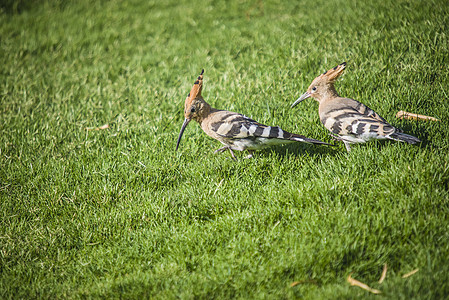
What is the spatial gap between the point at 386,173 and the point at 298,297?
1.59 m

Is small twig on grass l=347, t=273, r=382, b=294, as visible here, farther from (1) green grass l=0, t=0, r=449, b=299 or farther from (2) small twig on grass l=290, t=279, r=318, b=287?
(2) small twig on grass l=290, t=279, r=318, b=287

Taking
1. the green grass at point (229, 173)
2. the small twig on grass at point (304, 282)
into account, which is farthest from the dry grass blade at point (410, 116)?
the small twig on grass at point (304, 282)

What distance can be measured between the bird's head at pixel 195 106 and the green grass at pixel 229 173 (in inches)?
17.6

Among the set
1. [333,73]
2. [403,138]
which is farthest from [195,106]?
[403,138]

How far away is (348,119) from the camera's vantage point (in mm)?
4188

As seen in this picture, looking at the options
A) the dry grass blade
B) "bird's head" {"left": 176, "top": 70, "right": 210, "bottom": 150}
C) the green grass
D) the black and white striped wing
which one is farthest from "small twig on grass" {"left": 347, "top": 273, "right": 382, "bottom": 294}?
"bird's head" {"left": 176, "top": 70, "right": 210, "bottom": 150}

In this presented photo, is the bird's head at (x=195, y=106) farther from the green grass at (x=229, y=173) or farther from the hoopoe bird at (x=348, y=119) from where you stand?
the hoopoe bird at (x=348, y=119)

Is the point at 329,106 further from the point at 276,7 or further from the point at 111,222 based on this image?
the point at 276,7

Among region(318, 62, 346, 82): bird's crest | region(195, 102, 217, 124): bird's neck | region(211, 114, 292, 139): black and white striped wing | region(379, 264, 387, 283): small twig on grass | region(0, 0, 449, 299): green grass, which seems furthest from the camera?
region(195, 102, 217, 124): bird's neck

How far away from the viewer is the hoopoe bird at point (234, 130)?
4.31 metres

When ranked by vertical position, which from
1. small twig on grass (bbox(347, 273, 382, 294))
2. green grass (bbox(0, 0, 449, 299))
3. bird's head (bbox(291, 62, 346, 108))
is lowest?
small twig on grass (bbox(347, 273, 382, 294))

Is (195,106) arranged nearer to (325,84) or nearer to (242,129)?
(242,129)

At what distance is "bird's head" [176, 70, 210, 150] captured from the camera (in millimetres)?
4836

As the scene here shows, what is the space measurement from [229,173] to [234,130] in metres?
0.52
